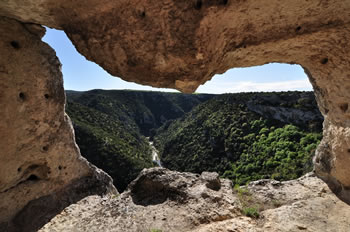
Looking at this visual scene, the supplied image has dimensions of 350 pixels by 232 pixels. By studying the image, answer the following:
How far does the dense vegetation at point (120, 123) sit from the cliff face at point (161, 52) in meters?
19.0

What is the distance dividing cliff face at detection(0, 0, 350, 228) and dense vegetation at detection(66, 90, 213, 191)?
1898 cm

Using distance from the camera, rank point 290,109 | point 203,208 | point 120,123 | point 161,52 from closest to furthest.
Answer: point 161,52, point 203,208, point 290,109, point 120,123

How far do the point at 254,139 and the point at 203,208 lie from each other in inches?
1006

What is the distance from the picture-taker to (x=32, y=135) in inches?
203

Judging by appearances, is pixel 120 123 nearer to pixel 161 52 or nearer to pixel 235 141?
pixel 235 141

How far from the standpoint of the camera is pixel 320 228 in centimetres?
388

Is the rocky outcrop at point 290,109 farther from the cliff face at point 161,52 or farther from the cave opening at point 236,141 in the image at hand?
the cliff face at point 161,52

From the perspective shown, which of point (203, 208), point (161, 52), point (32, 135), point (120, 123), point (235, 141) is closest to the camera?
point (161, 52)

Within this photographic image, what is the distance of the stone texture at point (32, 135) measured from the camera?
4629mm

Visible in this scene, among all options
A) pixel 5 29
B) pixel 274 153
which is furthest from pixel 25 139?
pixel 274 153

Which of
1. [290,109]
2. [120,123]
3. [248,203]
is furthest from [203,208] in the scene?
[120,123]

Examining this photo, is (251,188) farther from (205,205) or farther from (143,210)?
(143,210)

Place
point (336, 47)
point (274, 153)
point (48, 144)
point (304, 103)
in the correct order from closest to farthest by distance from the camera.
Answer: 1. point (336, 47)
2. point (48, 144)
3. point (274, 153)
4. point (304, 103)

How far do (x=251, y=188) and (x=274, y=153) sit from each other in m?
20.4
